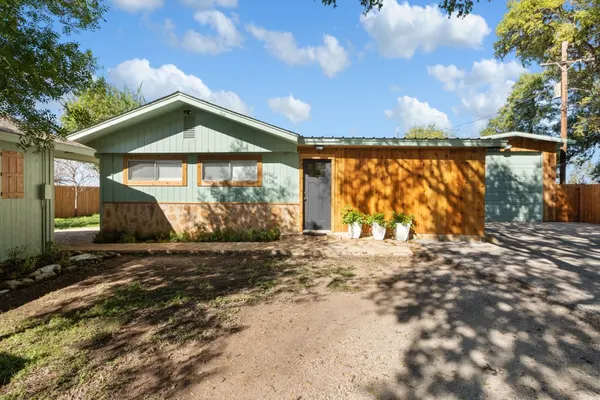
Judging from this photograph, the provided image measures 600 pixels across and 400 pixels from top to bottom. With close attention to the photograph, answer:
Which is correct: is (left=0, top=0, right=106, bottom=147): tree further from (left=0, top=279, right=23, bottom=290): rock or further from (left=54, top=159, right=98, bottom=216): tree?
(left=54, top=159, right=98, bottom=216): tree

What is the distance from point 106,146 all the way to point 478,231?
36.3 ft

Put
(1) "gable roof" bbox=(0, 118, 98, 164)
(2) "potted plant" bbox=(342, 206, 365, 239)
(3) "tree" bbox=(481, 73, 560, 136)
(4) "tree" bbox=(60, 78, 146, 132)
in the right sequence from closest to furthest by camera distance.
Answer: (1) "gable roof" bbox=(0, 118, 98, 164) → (2) "potted plant" bbox=(342, 206, 365, 239) → (4) "tree" bbox=(60, 78, 146, 132) → (3) "tree" bbox=(481, 73, 560, 136)

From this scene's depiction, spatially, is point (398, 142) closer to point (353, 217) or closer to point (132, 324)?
point (353, 217)

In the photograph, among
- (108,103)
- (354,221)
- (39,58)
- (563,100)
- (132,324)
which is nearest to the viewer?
(132,324)

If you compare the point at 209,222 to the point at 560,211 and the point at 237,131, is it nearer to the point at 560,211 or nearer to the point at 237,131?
the point at 237,131

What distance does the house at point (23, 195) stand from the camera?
5.99 meters

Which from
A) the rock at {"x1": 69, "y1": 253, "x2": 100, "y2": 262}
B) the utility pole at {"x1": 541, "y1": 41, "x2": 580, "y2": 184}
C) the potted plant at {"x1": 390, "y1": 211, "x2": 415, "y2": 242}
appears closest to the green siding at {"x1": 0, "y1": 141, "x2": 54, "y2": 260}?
the rock at {"x1": 69, "y1": 253, "x2": 100, "y2": 262}

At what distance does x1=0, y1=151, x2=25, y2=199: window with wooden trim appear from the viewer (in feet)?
19.6

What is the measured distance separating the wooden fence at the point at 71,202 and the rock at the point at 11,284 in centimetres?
1413

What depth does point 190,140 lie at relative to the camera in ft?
28.9

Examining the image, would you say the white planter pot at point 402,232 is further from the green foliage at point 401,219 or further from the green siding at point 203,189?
the green siding at point 203,189

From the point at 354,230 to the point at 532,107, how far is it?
21.8m

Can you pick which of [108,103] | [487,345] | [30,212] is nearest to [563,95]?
[487,345]

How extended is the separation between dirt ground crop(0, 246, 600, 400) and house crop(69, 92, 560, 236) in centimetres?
382
